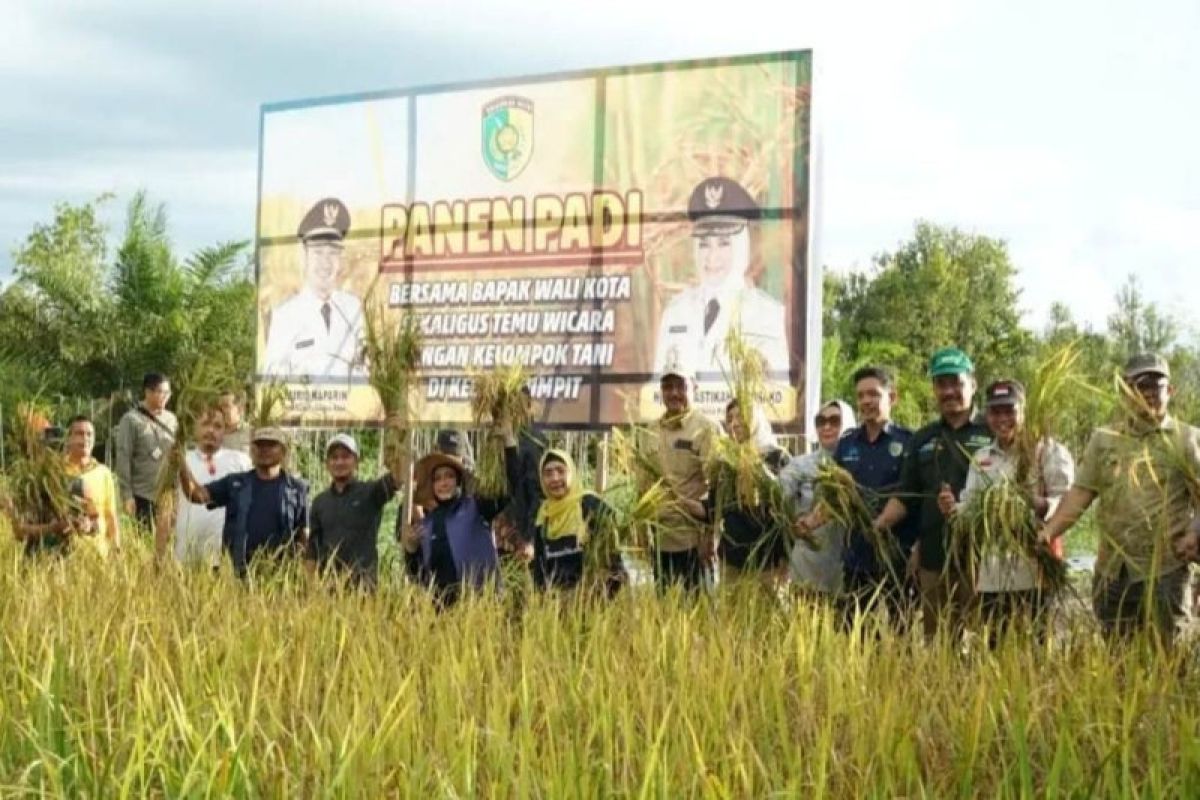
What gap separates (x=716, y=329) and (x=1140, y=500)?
4.27 metres

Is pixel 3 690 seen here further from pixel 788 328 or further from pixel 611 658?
pixel 788 328

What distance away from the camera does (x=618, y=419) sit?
904 cm

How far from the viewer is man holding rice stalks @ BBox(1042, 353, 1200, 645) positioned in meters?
4.41

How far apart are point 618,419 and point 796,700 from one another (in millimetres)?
5425

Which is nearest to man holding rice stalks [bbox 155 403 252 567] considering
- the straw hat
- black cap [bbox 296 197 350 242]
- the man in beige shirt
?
the straw hat

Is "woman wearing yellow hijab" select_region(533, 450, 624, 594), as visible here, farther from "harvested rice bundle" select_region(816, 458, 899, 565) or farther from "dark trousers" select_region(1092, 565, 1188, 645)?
"dark trousers" select_region(1092, 565, 1188, 645)

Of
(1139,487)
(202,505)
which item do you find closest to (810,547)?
(1139,487)

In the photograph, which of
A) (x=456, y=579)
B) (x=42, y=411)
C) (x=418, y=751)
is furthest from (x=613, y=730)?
(x=42, y=411)

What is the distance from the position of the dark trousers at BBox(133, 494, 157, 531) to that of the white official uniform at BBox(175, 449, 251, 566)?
1.17 meters

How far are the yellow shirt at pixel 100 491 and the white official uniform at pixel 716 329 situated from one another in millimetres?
3046

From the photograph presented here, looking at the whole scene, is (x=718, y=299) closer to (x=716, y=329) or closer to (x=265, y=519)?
(x=716, y=329)

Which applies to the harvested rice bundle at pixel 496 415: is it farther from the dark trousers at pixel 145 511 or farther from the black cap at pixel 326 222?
the black cap at pixel 326 222

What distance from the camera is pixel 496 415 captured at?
614 cm

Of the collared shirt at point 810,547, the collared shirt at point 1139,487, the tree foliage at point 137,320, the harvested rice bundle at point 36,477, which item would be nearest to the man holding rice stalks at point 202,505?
the harvested rice bundle at point 36,477
